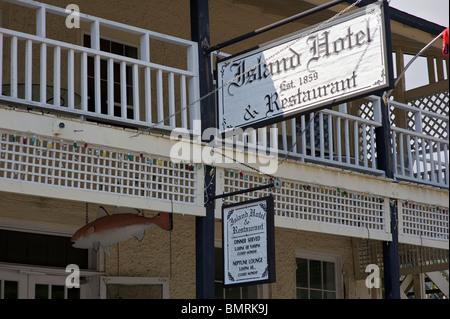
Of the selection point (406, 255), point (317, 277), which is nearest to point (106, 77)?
point (317, 277)

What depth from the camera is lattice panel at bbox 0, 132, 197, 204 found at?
7.71 meters

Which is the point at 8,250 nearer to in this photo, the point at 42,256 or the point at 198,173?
the point at 42,256

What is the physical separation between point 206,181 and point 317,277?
4693mm

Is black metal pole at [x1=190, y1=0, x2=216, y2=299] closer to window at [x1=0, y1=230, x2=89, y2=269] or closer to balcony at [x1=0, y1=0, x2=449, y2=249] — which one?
balcony at [x1=0, y1=0, x2=449, y2=249]

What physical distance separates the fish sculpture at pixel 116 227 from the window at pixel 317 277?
13.7 ft

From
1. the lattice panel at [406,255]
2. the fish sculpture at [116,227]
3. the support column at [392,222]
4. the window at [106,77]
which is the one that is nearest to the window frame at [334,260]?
the lattice panel at [406,255]

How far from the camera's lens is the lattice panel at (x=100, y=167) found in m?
7.71

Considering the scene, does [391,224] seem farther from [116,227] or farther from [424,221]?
[116,227]

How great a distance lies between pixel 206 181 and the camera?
8891mm

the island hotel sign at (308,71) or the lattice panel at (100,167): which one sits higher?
the island hotel sign at (308,71)

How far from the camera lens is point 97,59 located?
838 centimetres

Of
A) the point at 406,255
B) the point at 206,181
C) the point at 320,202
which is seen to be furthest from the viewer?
the point at 406,255

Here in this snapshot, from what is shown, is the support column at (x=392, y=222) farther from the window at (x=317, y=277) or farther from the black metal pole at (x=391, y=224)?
the window at (x=317, y=277)
